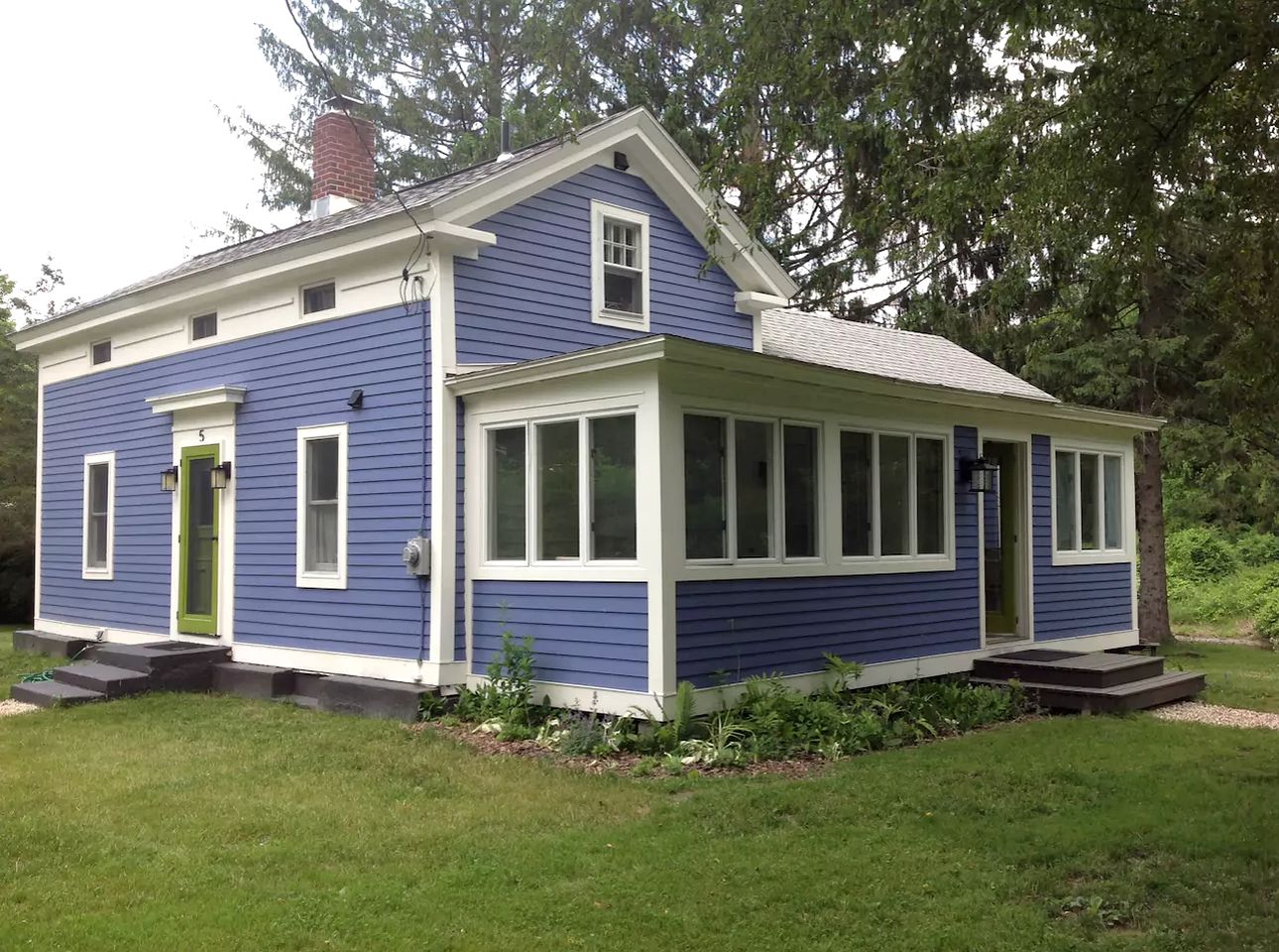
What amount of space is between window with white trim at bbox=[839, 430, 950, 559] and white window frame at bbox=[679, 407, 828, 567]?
11.8 inches

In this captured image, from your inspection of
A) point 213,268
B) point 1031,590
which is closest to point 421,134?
point 213,268

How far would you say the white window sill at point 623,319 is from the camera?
11.0 meters

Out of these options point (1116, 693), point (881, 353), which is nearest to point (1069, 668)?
point (1116, 693)

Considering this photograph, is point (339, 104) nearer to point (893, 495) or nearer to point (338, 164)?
point (338, 164)

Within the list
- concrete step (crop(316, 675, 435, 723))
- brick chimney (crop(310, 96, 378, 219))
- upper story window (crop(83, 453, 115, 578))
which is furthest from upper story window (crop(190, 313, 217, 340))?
concrete step (crop(316, 675, 435, 723))

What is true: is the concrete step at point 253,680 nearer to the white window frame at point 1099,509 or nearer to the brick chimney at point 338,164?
the brick chimney at point 338,164

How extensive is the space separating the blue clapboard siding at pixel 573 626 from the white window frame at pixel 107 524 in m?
6.35

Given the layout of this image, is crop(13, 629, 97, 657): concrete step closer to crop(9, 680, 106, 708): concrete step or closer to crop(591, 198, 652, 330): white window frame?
crop(9, 680, 106, 708): concrete step

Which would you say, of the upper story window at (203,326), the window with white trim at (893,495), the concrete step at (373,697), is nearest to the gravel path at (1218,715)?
the window with white trim at (893,495)

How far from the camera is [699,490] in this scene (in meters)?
8.46

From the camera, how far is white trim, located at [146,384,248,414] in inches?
450

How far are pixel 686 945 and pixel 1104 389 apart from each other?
13.4 m

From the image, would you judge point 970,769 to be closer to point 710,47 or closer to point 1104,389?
point 710,47

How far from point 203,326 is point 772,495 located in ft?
22.8
